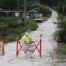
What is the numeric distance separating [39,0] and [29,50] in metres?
104

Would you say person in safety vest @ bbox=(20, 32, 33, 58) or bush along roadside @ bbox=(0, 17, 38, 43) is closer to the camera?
person in safety vest @ bbox=(20, 32, 33, 58)

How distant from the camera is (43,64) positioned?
654 inches

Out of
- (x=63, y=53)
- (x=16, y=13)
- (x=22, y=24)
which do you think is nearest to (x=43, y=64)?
(x=63, y=53)

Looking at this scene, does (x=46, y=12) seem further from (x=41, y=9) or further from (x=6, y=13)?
(x=6, y=13)

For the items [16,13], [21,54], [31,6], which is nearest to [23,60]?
[21,54]

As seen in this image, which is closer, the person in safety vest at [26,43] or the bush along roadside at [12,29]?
the person in safety vest at [26,43]

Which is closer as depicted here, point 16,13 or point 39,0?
point 16,13

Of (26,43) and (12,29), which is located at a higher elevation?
(26,43)

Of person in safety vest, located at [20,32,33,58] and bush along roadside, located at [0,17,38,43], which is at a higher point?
person in safety vest, located at [20,32,33,58]

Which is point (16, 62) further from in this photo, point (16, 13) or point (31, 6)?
point (31, 6)

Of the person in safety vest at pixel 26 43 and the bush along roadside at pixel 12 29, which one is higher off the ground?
the person in safety vest at pixel 26 43

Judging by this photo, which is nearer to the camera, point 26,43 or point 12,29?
point 26,43

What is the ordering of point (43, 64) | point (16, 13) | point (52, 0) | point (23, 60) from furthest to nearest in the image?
point (52, 0) < point (16, 13) < point (23, 60) < point (43, 64)

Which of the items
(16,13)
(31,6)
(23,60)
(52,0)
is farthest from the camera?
(52,0)
